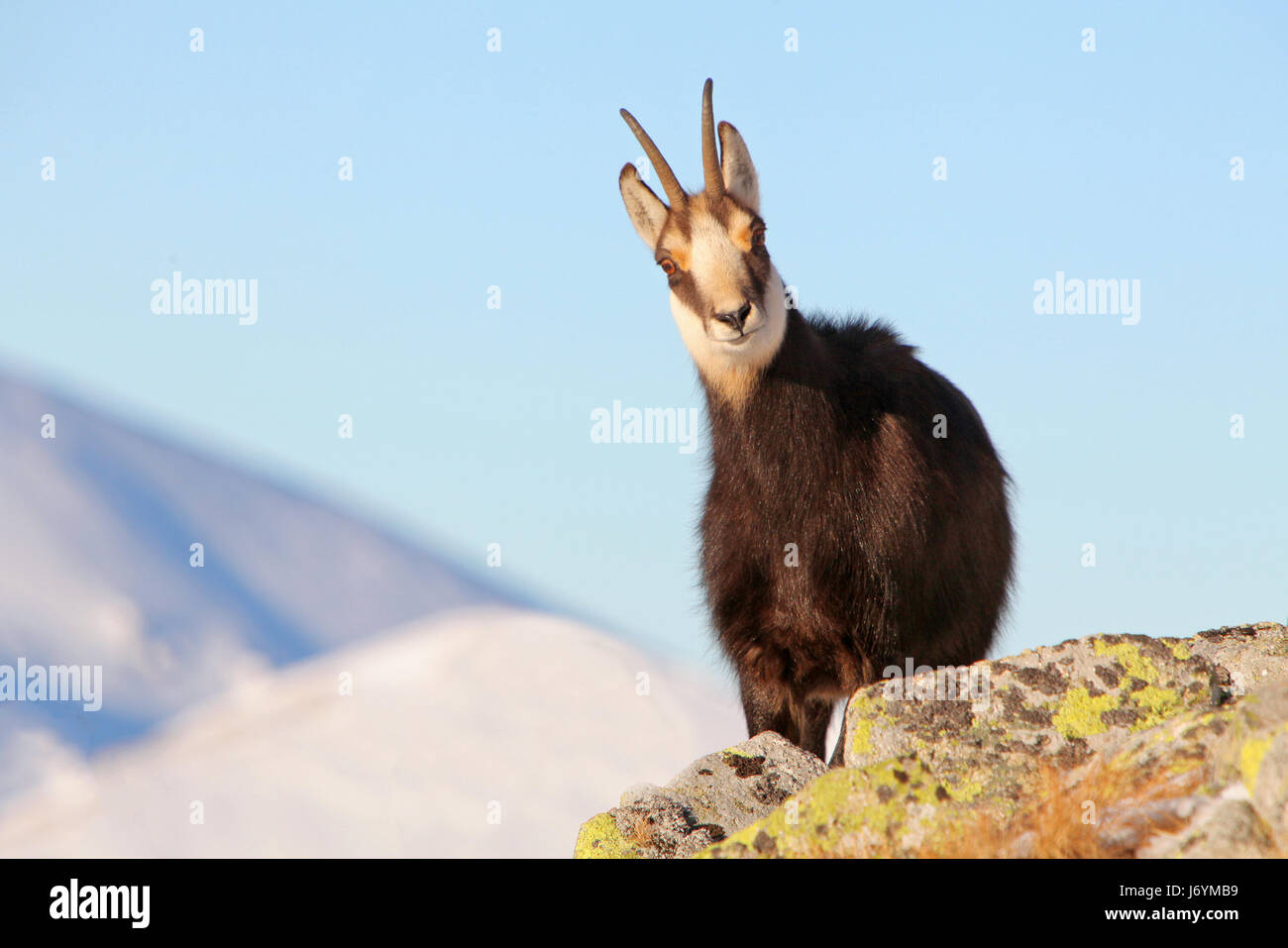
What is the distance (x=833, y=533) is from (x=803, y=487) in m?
0.37

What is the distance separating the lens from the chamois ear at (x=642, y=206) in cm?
916

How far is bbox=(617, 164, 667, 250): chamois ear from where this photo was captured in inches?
361

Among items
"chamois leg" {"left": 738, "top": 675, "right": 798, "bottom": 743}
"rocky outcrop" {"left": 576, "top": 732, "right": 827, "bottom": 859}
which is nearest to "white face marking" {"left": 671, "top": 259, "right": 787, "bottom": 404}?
"chamois leg" {"left": 738, "top": 675, "right": 798, "bottom": 743}

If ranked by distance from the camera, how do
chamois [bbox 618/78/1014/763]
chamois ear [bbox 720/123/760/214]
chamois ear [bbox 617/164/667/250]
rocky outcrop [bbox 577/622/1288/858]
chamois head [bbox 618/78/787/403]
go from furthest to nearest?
chamois ear [bbox 720/123/760/214] → chamois ear [bbox 617/164/667/250] → chamois [bbox 618/78/1014/763] → chamois head [bbox 618/78/787/403] → rocky outcrop [bbox 577/622/1288/858]

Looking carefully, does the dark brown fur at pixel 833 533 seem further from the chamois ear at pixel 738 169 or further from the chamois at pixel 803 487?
the chamois ear at pixel 738 169

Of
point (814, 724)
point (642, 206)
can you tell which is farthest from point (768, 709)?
point (642, 206)

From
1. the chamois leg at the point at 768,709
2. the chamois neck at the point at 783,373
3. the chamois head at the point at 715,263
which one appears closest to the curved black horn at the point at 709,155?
the chamois head at the point at 715,263

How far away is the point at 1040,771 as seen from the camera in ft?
19.9

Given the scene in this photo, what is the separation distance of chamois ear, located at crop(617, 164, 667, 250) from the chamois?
0.04 ft

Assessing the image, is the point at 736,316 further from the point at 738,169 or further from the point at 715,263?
the point at 738,169

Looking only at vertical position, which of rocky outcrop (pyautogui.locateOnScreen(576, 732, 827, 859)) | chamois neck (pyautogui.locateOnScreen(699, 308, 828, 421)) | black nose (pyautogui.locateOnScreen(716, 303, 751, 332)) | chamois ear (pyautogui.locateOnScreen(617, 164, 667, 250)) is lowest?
rocky outcrop (pyautogui.locateOnScreen(576, 732, 827, 859))

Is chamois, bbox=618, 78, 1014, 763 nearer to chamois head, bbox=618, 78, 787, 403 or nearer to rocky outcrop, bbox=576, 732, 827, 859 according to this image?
chamois head, bbox=618, 78, 787, 403
